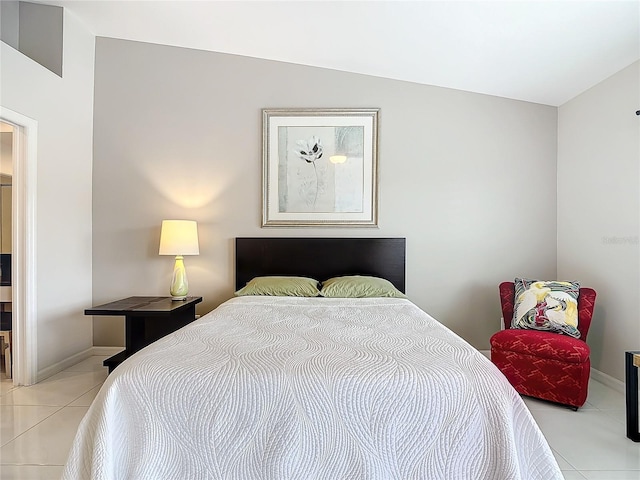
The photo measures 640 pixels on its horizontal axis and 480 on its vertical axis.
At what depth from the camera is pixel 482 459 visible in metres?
1.28


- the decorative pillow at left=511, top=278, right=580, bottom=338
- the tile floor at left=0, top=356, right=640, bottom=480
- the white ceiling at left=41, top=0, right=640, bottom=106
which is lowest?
the tile floor at left=0, top=356, right=640, bottom=480

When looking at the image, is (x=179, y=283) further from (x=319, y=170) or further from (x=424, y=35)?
(x=424, y=35)

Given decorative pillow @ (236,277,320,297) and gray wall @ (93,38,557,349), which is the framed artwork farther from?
decorative pillow @ (236,277,320,297)

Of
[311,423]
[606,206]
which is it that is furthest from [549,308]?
[311,423]

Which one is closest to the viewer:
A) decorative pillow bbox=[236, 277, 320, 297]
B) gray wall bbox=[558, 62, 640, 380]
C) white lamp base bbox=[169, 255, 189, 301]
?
gray wall bbox=[558, 62, 640, 380]

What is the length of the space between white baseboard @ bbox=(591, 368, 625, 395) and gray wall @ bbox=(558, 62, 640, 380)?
0.14ft

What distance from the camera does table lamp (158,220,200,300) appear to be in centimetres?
320

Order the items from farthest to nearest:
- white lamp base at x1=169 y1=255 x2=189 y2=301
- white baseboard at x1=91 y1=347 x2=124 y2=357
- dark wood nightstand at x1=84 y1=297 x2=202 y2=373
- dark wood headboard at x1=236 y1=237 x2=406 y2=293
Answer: white baseboard at x1=91 y1=347 x2=124 y2=357 → dark wood headboard at x1=236 y1=237 x2=406 y2=293 → white lamp base at x1=169 y1=255 x2=189 y2=301 → dark wood nightstand at x1=84 y1=297 x2=202 y2=373

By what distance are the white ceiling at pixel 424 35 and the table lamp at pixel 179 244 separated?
5.41 feet

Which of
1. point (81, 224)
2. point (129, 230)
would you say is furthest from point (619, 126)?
point (81, 224)

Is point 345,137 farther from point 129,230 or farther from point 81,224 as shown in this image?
point 81,224

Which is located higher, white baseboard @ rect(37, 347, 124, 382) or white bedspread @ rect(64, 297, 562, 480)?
white bedspread @ rect(64, 297, 562, 480)

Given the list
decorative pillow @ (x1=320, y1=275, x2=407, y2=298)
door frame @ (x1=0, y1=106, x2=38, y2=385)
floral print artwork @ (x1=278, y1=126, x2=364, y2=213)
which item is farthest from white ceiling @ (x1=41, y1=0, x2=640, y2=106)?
decorative pillow @ (x1=320, y1=275, x2=407, y2=298)

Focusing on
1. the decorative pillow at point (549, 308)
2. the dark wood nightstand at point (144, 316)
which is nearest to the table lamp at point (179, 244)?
the dark wood nightstand at point (144, 316)
